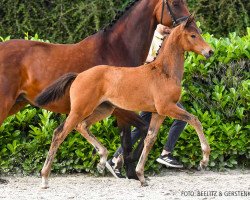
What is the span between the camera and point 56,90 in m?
6.74

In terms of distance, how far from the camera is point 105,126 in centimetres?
786

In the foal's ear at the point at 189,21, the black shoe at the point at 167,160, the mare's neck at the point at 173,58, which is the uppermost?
the foal's ear at the point at 189,21

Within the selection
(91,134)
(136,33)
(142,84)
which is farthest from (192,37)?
(91,134)

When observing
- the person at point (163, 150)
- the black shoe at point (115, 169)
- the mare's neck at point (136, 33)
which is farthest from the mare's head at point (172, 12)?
the black shoe at point (115, 169)

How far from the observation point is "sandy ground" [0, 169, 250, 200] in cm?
648

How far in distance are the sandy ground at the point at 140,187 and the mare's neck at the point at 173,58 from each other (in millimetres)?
1128

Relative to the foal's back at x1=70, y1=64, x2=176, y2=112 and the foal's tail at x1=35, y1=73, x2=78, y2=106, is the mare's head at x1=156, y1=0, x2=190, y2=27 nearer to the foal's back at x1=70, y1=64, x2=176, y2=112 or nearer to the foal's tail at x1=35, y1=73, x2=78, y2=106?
the foal's back at x1=70, y1=64, x2=176, y2=112

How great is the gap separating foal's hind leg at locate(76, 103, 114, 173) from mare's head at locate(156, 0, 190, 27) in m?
1.10

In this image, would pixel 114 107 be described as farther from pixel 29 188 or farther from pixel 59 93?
pixel 29 188

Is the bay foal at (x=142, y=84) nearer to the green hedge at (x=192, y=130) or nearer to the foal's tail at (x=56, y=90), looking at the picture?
the foal's tail at (x=56, y=90)

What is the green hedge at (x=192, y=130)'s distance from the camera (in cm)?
786

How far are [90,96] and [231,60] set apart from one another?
7.99 ft

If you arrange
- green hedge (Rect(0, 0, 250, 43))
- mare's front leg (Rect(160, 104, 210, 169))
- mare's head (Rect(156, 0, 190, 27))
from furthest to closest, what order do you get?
green hedge (Rect(0, 0, 250, 43)), mare's head (Rect(156, 0, 190, 27)), mare's front leg (Rect(160, 104, 210, 169))

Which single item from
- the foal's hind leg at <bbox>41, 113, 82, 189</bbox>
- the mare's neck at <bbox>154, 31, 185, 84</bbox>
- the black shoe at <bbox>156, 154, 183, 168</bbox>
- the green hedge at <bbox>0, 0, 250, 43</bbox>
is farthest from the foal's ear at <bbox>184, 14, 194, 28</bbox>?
the green hedge at <bbox>0, 0, 250, 43</bbox>
